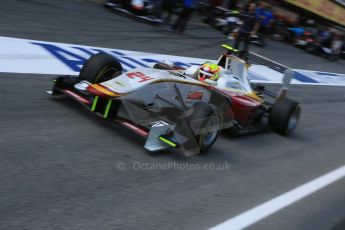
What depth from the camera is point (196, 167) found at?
5.21 metres

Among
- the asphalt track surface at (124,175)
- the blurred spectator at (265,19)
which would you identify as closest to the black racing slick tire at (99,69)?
the asphalt track surface at (124,175)

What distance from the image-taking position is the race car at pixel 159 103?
5.25 meters

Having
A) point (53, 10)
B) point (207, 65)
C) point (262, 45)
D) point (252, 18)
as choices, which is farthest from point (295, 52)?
point (207, 65)

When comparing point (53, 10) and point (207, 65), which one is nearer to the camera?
point (207, 65)

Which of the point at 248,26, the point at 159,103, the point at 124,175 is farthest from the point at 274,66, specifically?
the point at 248,26

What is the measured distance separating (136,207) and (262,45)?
16.2 meters

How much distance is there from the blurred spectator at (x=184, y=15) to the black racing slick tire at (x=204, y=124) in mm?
10286

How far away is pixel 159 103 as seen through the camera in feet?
18.9

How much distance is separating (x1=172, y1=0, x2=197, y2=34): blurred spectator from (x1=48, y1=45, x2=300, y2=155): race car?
29.5ft

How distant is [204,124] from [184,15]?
35.6 feet

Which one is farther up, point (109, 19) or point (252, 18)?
point (252, 18)

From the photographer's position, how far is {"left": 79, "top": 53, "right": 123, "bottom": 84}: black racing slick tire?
5984 millimetres

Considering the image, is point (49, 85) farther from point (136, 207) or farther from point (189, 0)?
point (189, 0)

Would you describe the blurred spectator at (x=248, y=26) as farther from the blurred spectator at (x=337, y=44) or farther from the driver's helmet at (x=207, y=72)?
the blurred spectator at (x=337, y=44)
